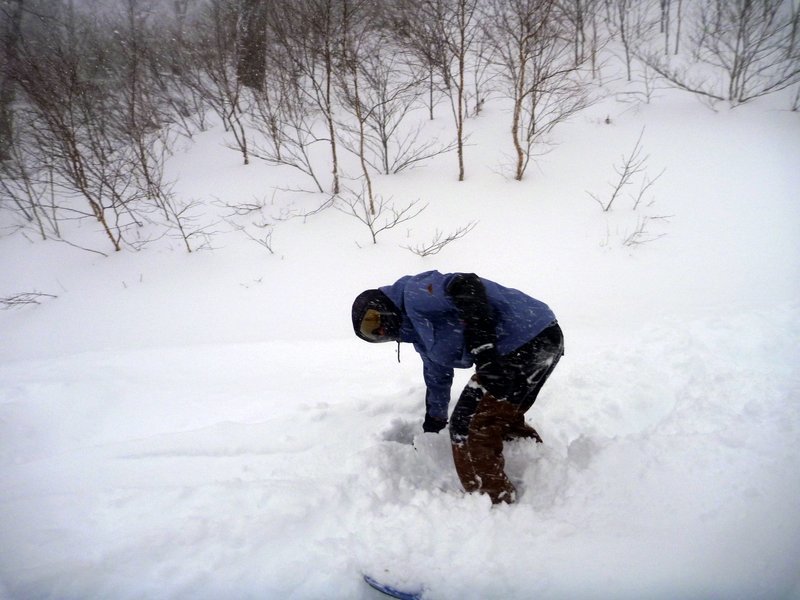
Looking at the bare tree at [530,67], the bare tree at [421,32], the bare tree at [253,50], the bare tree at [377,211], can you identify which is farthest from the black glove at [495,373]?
the bare tree at [253,50]

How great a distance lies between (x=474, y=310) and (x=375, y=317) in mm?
510

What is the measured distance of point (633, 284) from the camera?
5.54 meters

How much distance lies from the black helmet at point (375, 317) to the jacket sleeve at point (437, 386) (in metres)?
0.31

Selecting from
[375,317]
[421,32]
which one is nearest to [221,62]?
[421,32]

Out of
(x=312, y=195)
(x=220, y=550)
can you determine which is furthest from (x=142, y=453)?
(x=312, y=195)

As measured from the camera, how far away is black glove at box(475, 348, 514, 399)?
2.05 metres

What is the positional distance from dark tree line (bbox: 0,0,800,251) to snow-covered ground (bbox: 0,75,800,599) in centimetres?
313

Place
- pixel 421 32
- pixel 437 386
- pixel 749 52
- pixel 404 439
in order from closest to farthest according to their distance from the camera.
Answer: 1. pixel 437 386
2. pixel 404 439
3. pixel 421 32
4. pixel 749 52

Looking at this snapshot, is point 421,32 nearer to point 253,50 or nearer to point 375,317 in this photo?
point 253,50

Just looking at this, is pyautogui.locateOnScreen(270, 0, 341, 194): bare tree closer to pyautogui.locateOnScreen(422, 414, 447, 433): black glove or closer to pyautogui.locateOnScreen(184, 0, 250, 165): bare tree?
pyautogui.locateOnScreen(184, 0, 250, 165): bare tree

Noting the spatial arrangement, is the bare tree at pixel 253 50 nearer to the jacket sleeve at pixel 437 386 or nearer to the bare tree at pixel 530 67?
the bare tree at pixel 530 67

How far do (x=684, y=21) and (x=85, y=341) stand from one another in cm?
1813

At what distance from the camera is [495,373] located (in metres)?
2.10

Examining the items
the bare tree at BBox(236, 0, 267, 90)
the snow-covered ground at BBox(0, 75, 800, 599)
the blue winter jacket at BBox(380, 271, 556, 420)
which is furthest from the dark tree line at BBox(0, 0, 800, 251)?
the blue winter jacket at BBox(380, 271, 556, 420)
